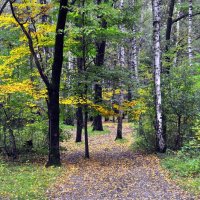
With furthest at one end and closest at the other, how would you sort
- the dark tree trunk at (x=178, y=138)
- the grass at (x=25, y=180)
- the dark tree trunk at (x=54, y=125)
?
the dark tree trunk at (x=178, y=138)
the dark tree trunk at (x=54, y=125)
the grass at (x=25, y=180)

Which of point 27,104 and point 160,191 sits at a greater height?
point 27,104

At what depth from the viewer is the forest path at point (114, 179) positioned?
8.91 m

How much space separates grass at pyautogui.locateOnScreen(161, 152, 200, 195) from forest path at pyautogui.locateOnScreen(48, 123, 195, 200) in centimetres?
27

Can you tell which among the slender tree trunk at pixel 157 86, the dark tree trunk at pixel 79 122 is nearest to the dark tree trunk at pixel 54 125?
the slender tree trunk at pixel 157 86

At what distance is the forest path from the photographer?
8.91m

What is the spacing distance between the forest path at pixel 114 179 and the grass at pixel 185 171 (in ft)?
0.89

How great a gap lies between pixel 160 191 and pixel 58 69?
588 cm

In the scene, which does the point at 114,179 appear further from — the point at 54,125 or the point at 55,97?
the point at 55,97

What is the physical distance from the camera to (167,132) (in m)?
15.5

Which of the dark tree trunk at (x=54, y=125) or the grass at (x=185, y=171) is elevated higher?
the dark tree trunk at (x=54, y=125)

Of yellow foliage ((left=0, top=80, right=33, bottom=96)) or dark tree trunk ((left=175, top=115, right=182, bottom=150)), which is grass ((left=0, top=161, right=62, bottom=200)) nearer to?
yellow foliage ((left=0, top=80, right=33, bottom=96))

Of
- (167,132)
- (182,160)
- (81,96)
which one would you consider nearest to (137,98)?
(167,132)

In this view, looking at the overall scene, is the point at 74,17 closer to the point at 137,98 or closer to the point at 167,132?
the point at 137,98

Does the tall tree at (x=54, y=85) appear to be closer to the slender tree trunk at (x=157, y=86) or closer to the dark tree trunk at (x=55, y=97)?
the dark tree trunk at (x=55, y=97)
